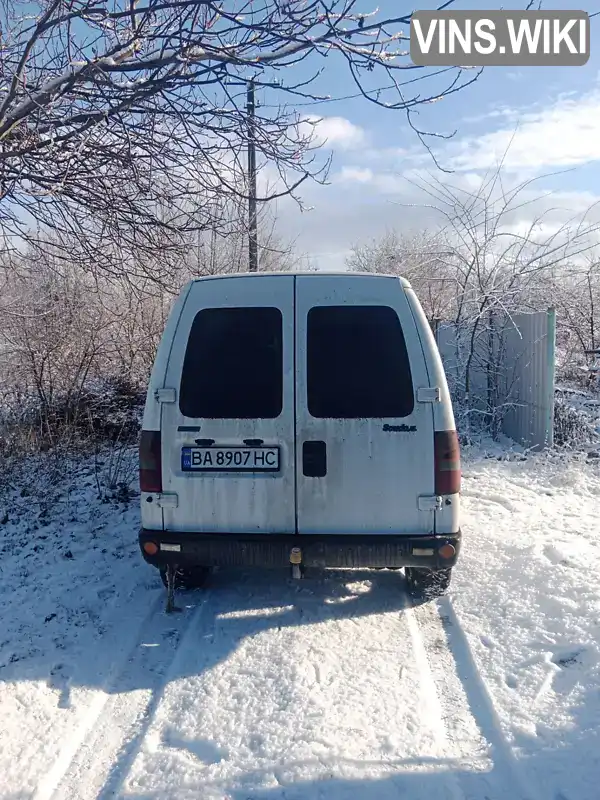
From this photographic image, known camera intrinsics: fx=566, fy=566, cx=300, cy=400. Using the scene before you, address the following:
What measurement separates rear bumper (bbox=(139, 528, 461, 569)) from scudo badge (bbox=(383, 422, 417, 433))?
637 mm

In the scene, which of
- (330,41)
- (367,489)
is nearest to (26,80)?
(330,41)

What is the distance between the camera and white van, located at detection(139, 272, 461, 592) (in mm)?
3432

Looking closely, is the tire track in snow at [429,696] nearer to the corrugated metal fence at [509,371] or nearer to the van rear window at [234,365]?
the van rear window at [234,365]

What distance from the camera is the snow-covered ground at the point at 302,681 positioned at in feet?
8.07

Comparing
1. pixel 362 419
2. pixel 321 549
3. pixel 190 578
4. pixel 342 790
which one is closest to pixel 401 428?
pixel 362 419

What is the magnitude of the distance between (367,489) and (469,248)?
24.1ft

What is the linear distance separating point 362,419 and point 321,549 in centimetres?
83

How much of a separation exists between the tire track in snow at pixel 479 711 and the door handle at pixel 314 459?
1247 mm

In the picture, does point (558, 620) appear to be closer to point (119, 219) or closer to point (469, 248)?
point (119, 219)

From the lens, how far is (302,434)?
11.3 ft

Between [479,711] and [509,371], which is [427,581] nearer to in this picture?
[479,711]

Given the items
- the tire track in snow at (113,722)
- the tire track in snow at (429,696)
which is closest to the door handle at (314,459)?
the tire track in snow at (429,696)

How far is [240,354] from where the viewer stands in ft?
11.7

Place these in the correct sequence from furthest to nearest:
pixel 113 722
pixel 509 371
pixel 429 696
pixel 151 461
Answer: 1. pixel 509 371
2. pixel 151 461
3. pixel 429 696
4. pixel 113 722
